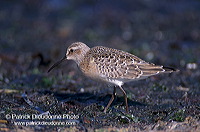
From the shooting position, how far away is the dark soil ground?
270 inches

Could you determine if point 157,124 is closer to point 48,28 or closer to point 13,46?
point 13,46

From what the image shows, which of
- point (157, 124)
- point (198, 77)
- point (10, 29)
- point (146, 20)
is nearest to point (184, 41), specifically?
point (146, 20)

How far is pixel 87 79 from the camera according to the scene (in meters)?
10.1

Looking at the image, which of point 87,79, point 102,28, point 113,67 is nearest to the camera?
point 113,67

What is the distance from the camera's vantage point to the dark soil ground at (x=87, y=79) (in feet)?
22.5

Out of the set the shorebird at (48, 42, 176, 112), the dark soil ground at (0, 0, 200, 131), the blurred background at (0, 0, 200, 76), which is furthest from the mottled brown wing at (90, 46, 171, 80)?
the blurred background at (0, 0, 200, 76)

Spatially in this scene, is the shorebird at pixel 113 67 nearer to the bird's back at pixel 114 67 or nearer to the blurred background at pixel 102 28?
the bird's back at pixel 114 67

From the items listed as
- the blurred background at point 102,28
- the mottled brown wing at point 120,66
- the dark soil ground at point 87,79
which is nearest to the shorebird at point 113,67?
the mottled brown wing at point 120,66

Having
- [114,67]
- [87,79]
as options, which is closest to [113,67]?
[114,67]

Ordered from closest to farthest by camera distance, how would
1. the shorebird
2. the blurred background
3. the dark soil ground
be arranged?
the dark soil ground
the shorebird
the blurred background

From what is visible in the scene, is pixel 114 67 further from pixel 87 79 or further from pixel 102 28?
pixel 102 28

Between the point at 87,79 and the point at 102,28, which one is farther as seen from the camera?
the point at 102,28

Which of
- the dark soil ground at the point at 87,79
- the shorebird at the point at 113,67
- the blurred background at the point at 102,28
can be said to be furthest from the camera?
the blurred background at the point at 102,28

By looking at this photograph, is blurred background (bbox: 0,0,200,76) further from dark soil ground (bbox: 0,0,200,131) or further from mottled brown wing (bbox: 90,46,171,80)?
mottled brown wing (bbox: 90,46,171,80)
